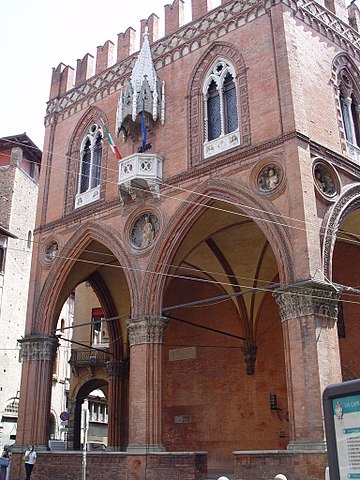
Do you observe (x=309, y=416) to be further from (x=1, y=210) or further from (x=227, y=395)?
(x=1, y=210)

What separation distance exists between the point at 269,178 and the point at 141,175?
12.6 ft

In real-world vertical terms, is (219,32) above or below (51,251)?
above

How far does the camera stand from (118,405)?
20.9 m

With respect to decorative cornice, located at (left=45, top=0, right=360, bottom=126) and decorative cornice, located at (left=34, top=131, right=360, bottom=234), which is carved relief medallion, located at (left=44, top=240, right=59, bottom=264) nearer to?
decorative cornice, located at (left=34, top=131, right=360, bottom=234)

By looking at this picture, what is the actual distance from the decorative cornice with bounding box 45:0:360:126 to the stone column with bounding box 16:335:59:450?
8.03 m

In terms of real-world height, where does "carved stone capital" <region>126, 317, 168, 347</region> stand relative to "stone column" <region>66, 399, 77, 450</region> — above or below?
above

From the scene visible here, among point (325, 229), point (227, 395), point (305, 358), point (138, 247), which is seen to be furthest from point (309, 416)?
point (227, 395)

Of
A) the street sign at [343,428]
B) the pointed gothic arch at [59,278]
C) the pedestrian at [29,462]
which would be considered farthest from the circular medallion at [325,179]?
the pedestrian at [29,462]

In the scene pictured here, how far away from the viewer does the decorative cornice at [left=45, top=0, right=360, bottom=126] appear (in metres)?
15.7

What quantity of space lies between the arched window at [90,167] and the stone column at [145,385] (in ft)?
16.1

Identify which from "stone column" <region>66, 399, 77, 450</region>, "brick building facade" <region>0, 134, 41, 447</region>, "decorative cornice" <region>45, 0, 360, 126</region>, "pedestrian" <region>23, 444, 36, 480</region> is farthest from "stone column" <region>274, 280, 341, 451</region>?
"brick building facade" <region>0, 134, 41, 447</region>

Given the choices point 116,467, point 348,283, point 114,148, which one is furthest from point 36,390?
point 348,283

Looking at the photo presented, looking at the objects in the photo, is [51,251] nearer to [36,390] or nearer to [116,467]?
[36,390]

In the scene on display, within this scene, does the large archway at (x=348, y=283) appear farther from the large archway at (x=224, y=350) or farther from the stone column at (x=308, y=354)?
the stone column at (x=308, y=354)
